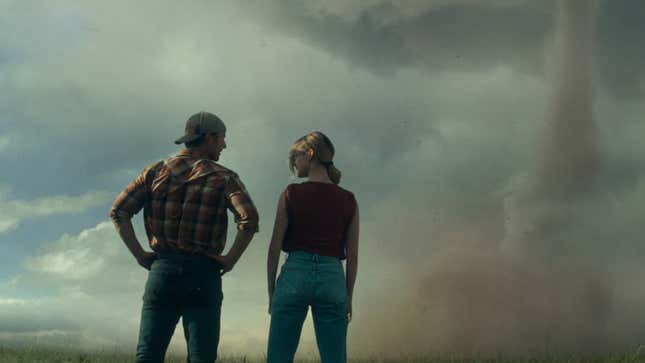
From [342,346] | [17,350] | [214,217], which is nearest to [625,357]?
[342,346]

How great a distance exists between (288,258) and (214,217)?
0.85 metres

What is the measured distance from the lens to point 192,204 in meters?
6.41

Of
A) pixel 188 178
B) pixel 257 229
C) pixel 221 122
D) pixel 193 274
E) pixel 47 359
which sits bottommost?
pixel 47 359

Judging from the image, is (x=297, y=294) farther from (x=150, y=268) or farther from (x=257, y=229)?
(x=150, y=268)

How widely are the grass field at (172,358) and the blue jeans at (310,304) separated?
6034 millimetres

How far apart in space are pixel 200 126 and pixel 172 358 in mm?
7474

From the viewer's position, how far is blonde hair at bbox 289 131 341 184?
6473 mm

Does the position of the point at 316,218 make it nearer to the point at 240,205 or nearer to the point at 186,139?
the point at 240,205

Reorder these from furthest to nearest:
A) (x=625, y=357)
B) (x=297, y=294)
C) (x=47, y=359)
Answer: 1. (x=625, y=357)
2. (x=47, y=359)
3. (x=297, y=294)

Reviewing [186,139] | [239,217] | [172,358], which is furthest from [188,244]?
[172,358]

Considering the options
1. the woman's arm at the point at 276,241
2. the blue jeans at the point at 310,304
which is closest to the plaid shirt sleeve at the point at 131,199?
the woman's arm at the point at 276,241

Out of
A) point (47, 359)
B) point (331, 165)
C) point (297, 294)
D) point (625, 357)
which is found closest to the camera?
point (297, 294)

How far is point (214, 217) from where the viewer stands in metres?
6.48

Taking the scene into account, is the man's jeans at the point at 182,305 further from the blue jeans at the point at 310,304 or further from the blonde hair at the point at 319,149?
the blonde hair at the point at 319,149
